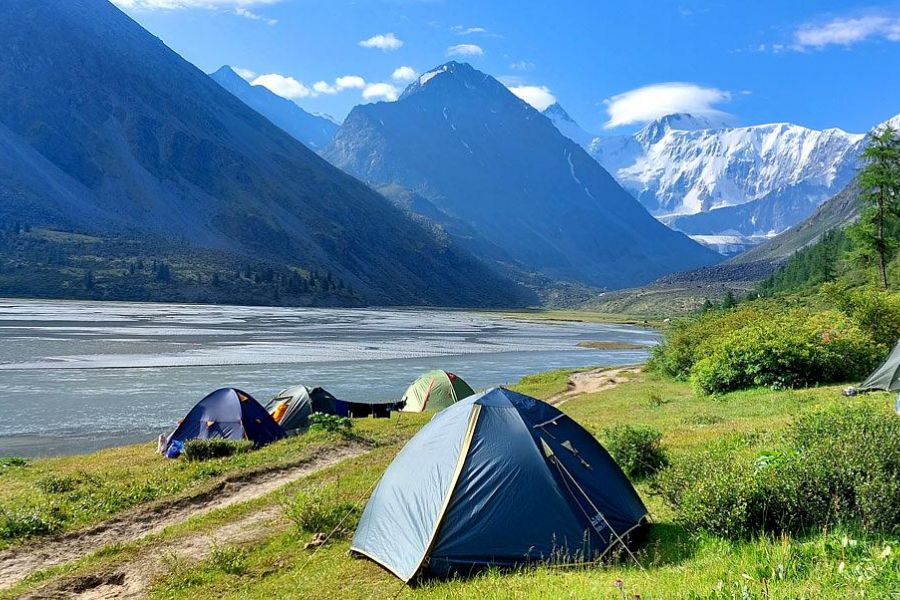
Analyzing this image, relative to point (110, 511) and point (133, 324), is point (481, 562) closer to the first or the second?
point (110, 511)

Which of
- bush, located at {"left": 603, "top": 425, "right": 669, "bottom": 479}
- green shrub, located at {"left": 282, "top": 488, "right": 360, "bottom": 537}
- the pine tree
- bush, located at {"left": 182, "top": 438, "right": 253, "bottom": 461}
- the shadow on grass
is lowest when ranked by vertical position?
bush, located at {"left": 182, "top": 438, "right": 253, "bottom": 461}

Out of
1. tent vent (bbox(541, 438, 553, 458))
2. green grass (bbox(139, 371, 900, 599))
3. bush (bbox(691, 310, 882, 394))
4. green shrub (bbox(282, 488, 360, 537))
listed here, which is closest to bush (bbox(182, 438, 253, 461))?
green grass (bbox(139, 371, 900, 599))

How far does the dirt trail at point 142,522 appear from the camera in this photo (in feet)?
38.6

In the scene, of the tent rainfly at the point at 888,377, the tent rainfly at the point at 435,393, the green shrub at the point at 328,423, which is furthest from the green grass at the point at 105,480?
the tent rainfly at the point at 888,377

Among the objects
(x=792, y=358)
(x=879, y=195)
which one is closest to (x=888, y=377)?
(x=792, y=358)

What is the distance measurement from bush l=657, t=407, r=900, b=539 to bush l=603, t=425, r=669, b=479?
3.99 metres

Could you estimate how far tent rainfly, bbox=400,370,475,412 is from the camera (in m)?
34.3

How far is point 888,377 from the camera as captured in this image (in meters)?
20.7

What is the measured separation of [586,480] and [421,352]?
62.7 meters

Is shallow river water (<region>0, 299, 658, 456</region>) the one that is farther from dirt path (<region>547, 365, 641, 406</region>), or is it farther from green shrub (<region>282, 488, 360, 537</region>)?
green shrub (<region>282, 488, 360, 537</region>)

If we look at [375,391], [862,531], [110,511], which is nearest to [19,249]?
[375,391]

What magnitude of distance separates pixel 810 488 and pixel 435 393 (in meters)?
26.9

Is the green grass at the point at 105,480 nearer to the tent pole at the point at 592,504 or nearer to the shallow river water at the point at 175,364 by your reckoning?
the shallow river water at the point at 175,364

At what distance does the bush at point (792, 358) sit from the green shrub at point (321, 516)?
Result: 2144 cm
